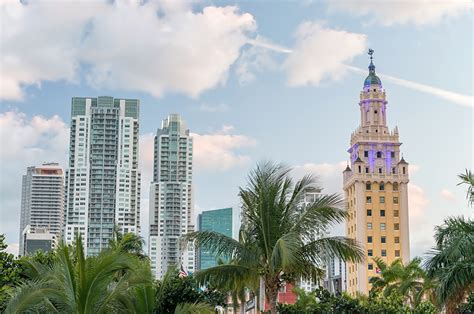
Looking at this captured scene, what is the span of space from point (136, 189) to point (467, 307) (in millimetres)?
101343

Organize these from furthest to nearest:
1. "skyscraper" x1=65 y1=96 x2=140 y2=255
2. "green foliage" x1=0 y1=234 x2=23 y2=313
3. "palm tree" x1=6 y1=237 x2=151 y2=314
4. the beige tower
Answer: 1. "skyscraper" x1=65 y1=96 x2=140 y2=255
2. the beige tower
3. "green foliage" x1=0 y1=234 x2=23 y2=313
4. "palm tree" x1=6 y1=237 x2=151 y2=314

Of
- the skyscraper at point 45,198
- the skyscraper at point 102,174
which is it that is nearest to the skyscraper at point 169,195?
the skyscraper at point 102,174

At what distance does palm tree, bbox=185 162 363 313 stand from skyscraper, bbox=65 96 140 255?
99.4 m

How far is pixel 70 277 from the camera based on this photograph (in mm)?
12914

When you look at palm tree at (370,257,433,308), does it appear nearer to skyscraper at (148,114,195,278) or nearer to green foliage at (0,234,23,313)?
green foliage at (0,234,23,313)

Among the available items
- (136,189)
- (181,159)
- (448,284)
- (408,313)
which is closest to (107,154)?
(136,189)

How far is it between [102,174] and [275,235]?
103292mm

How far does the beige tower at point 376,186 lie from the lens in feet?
261

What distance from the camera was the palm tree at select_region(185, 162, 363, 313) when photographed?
18547 millimetres

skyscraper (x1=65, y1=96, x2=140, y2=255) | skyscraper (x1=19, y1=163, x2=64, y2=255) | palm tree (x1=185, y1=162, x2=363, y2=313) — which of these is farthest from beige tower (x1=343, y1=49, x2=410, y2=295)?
skyscraper (x1=19, y1=163, x2=64, y2=255)

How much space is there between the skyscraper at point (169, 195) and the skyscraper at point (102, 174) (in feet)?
37.1

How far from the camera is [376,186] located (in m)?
81.7

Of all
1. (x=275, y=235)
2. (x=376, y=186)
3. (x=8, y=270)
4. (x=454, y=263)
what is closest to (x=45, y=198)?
(x=376, y=186)

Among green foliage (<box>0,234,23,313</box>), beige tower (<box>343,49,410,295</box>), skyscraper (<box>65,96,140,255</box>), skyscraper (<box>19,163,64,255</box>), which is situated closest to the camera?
green foliage (<box>0,234,23,313</box>)
